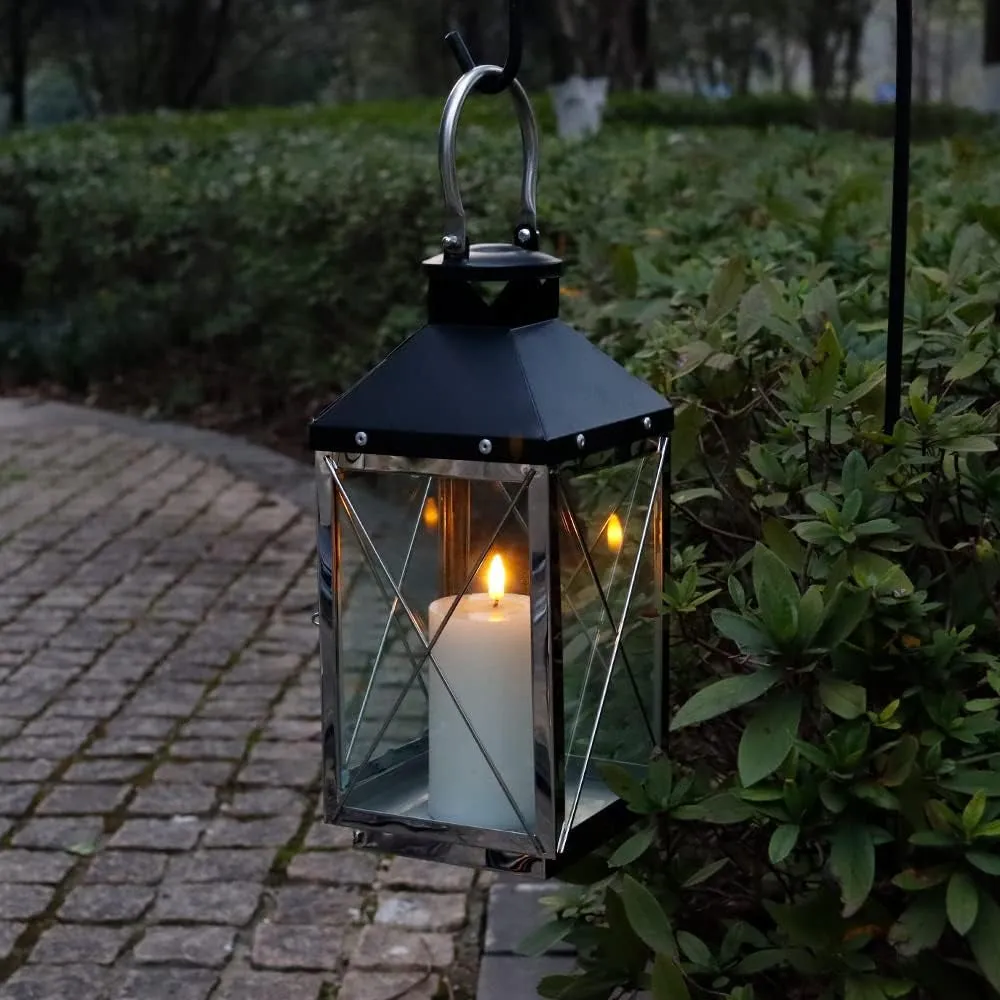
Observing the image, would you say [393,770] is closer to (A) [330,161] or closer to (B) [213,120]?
(A) [330,161]

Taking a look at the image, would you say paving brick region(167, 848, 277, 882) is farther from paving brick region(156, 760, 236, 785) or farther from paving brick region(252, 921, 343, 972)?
paving brick region(156, 760, 236, 785)

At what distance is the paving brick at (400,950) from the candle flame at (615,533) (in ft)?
5.49

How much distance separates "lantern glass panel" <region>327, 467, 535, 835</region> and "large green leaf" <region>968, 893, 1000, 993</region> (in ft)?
1.56

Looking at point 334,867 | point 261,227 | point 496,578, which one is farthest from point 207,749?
point 261,227

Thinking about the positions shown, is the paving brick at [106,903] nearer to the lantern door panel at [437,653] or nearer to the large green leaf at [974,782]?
the lantern door panel at [437,653]

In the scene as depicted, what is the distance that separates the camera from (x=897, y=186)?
1.81 m

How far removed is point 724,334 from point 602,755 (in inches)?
28.8

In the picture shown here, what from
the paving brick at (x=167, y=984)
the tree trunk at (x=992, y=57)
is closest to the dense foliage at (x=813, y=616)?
the paving brick at (x=167, y=984)

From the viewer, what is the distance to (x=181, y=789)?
13.7ft

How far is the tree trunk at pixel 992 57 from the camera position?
1708 cm

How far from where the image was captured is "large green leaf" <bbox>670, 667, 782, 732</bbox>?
62.9 inches

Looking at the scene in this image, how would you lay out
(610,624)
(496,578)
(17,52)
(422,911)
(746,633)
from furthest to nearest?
1. (17,52)
2. (422,911)
3. (610,624)
4. (496,578)
5. (746,633)

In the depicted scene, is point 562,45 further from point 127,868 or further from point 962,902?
point 962,902

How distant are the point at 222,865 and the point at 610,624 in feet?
7.09
